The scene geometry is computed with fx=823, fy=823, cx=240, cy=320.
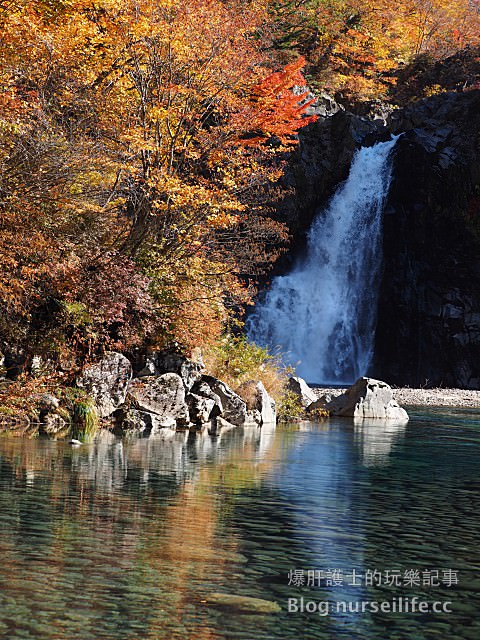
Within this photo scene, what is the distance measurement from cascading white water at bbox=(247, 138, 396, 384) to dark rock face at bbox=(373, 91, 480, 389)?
621 mm

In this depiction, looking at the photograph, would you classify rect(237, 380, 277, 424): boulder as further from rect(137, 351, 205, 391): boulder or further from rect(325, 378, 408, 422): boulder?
rect(325, 378, 408, 422): boulder

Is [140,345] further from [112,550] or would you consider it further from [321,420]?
[112,550]

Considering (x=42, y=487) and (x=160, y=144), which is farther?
(x=160, y=144)

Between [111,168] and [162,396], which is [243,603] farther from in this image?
[111,168]

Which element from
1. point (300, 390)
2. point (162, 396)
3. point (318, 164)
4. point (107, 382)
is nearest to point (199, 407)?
point (162, 396)

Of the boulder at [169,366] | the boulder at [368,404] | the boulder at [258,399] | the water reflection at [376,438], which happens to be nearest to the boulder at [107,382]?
the boulder at [169,366]

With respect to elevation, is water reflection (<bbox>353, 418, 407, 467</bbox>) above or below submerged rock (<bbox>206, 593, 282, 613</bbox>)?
above

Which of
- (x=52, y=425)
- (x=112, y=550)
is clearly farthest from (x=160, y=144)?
(x=112, y=550)

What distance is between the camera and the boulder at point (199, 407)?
17.0 m

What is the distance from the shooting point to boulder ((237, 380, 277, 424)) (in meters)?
18.2

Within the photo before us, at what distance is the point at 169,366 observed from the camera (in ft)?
56.4

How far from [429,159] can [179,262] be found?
2129 centimetres

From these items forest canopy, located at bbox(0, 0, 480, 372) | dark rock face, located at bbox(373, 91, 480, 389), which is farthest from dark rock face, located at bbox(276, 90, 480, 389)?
forest canopy, located at bbox(0, 0, 480, 372)

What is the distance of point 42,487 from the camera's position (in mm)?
8562
